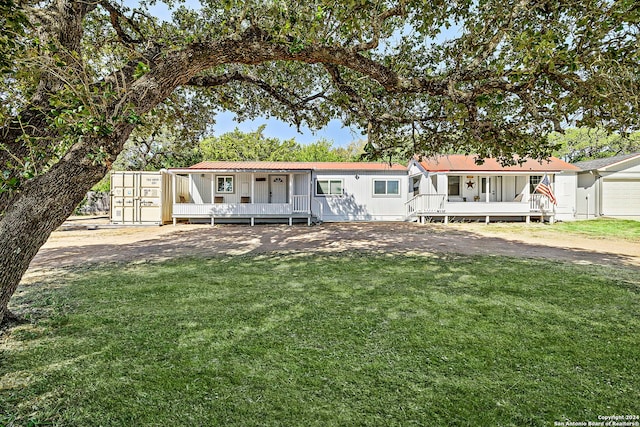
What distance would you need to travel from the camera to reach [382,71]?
14.0 ft

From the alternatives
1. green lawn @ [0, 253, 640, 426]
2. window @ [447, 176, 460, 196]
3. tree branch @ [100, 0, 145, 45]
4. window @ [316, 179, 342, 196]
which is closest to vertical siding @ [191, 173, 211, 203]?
window @ [316, 179, 342, 196]

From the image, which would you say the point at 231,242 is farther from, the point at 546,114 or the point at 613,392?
the point at 613,392

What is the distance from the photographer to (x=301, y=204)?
16047mm

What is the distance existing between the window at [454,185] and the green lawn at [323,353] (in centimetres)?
1294

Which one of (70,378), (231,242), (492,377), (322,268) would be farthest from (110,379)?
(231,242)

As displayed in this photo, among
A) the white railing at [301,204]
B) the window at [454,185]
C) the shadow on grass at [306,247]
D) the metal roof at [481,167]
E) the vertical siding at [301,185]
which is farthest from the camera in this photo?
the window at [454,185]

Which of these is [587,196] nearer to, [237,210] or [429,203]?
[429,203]

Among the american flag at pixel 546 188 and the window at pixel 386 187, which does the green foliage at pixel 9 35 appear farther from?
the american flag at pixel 546 188

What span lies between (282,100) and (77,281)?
4.88 metres

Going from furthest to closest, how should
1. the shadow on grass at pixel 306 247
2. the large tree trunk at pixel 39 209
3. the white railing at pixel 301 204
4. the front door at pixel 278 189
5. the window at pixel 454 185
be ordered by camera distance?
the window at pixel 454 185 → the front door at pixel 278 189 → the white railing at pixel 301 204 → the shadow on grass at pixel 306 247 → the large tree trunk at pixel 39 209

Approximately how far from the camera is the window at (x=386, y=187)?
17703mm

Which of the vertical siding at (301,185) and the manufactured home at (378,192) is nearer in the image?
the manufactured home at (378,192)

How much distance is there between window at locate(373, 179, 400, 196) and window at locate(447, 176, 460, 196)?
2.81 meters

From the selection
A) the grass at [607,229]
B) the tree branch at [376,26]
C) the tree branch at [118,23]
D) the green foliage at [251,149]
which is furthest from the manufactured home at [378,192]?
the green foliage at [251,149]
